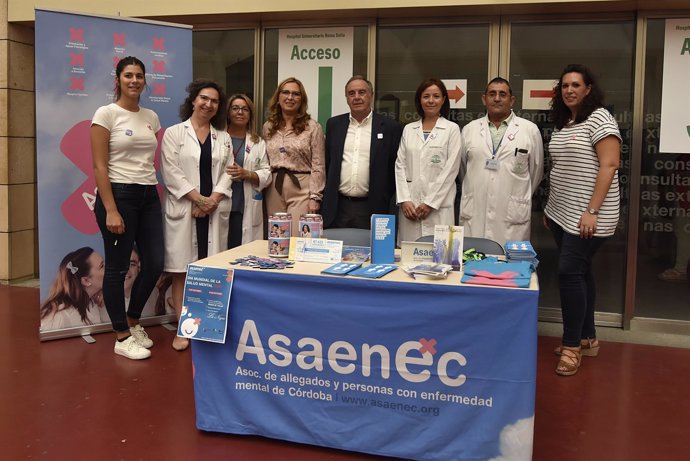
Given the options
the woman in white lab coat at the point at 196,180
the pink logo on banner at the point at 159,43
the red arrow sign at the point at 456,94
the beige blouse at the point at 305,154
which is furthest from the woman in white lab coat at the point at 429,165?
the pink logo on banner at the point at 159,43

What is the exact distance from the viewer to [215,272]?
2.63m

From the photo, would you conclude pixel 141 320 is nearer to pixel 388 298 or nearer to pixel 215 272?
pixel 215 272

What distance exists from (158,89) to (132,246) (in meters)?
1.22

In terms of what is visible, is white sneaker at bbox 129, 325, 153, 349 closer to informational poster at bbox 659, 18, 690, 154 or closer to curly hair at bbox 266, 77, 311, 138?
curly hair at bbox 266, 77, 311, 138

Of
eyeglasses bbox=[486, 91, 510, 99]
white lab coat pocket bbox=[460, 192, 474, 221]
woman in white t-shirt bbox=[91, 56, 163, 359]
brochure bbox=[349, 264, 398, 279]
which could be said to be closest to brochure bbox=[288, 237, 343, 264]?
brochure bbox=[349, 264, 398, 279]

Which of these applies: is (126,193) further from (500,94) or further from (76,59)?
(500,94)

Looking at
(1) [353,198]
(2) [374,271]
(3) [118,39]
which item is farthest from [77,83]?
(2) [374,271]

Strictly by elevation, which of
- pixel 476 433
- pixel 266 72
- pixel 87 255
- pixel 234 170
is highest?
pixel 266 72

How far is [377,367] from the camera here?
2457mm

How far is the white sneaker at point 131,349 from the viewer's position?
12.5 ft

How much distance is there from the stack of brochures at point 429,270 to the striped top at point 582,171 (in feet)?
4.39

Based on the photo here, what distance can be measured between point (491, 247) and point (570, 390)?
38.6 inches

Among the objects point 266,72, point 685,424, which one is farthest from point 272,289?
point 266,72

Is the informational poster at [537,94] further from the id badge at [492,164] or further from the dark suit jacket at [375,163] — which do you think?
the dark suit jacket at [375,163]
